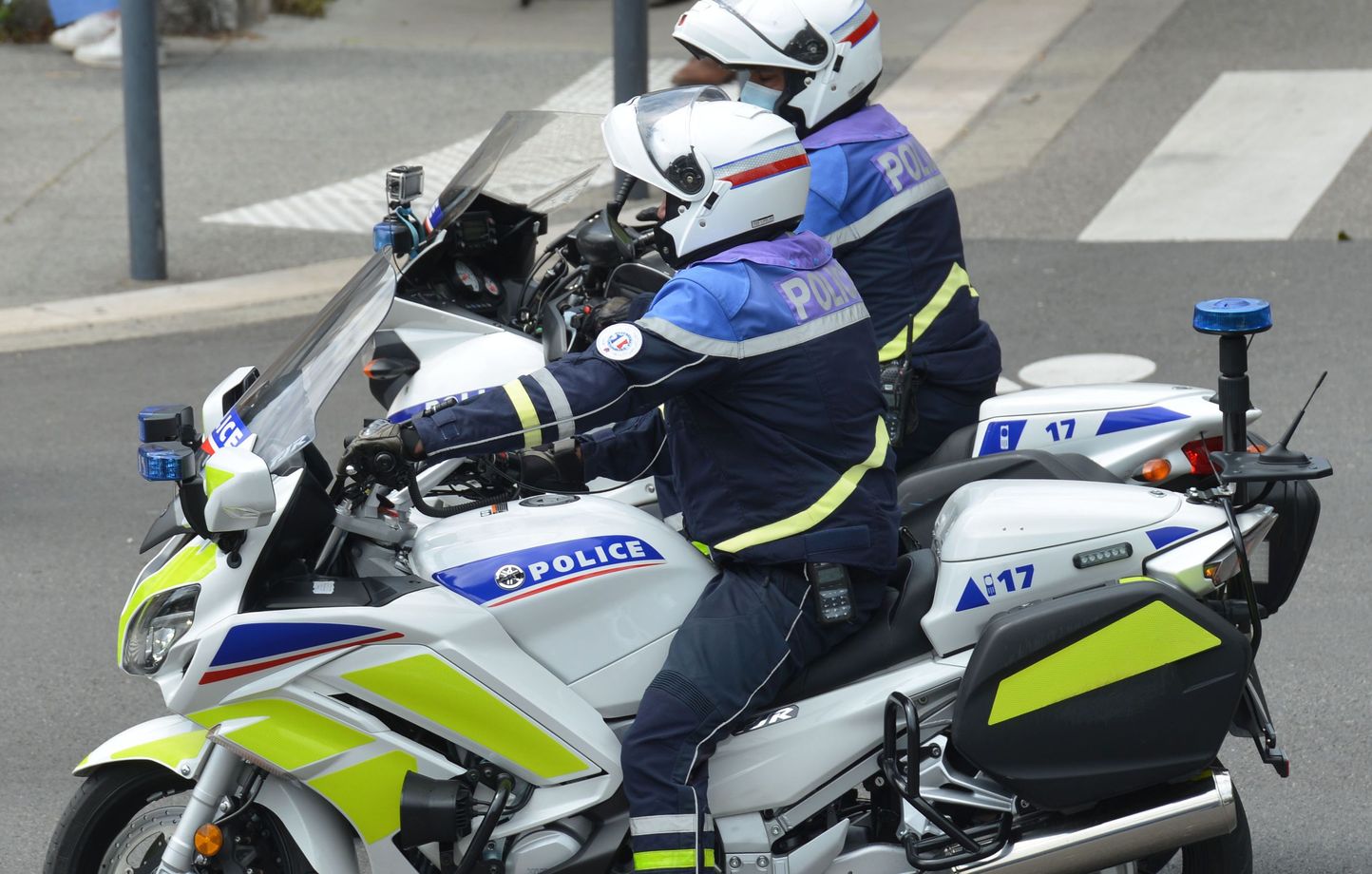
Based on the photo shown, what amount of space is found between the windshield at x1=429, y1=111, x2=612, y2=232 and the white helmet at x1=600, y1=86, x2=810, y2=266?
4.11 ft

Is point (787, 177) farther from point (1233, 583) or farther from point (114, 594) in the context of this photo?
point (114, 594)

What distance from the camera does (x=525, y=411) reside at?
3357 millimetres

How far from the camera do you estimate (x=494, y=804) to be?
3.57 m

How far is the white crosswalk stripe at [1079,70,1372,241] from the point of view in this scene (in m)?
9.98

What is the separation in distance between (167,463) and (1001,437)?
8.20 feet

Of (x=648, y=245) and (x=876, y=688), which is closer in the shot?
(x=876, y=688)

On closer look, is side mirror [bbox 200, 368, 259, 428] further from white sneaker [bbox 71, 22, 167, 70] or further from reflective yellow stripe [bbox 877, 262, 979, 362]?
white sneaker [bbox 71, 22, 167, 70]

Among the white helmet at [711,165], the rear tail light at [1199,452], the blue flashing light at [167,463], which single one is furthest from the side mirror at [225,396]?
the rear tail light at [1199,452]

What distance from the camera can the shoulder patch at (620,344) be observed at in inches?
135

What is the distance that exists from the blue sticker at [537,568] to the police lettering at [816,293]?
1.98ft

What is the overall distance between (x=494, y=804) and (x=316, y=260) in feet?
23.9

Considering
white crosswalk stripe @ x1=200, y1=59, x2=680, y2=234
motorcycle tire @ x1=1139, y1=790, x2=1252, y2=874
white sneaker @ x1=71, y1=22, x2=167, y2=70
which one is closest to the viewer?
motorcycle tire @ x1=1139, y1=790, x2=1252, y2=874

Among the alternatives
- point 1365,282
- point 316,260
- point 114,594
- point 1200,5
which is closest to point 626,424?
point 114,594

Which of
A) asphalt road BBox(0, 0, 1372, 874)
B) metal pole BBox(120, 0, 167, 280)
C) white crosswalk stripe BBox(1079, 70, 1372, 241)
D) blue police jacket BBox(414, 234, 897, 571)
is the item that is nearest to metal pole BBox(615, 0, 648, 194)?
asphalt road BBox(0, 0, 1372, 874)
